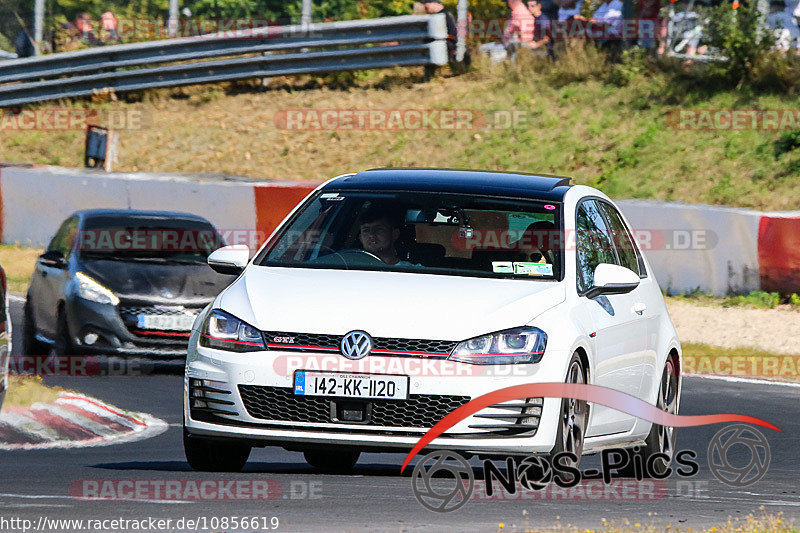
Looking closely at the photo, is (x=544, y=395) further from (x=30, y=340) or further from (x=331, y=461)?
(x=30, y=340)

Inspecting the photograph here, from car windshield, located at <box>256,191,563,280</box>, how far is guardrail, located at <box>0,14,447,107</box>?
55.2 ft

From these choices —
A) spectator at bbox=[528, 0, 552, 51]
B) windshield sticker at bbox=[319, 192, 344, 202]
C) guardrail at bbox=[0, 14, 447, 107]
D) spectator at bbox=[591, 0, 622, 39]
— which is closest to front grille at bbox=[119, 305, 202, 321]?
windshield sticker at bbox=[319, 192, 344, 202]

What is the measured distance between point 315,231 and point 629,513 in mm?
2349

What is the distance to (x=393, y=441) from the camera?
7.10m

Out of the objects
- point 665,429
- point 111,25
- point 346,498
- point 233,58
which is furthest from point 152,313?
point 111,25

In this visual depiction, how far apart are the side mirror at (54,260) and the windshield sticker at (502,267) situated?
662 centimetres

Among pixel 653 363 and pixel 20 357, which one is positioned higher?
pixel 653 363

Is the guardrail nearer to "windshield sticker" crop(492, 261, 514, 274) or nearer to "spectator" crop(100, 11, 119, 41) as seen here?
"spectator" crop(100, 11, 119, 41)

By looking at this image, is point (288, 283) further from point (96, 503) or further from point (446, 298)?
point (96, 503)

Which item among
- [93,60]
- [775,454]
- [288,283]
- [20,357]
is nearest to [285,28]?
[93,60]

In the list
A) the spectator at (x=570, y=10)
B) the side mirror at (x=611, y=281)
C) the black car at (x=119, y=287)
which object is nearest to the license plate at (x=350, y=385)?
the side mirror at (x=611, y=281)

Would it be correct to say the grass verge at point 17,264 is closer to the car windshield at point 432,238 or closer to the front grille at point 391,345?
the car windshield at point 432,238

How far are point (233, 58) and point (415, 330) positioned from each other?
2156 centimetres

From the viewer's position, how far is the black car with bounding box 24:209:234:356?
43.0ft
